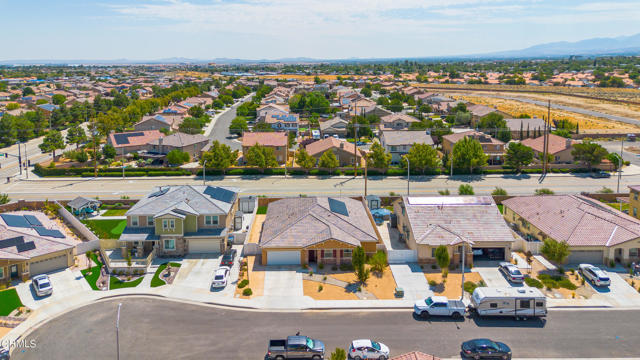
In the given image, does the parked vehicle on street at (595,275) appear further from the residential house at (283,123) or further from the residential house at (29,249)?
the residential house at (283,123)

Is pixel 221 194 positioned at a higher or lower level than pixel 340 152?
lower

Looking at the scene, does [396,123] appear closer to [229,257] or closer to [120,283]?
[229,257]

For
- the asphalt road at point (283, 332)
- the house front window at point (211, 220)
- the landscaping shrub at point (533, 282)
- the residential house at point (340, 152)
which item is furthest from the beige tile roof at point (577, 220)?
the residential house at point (340, 152)

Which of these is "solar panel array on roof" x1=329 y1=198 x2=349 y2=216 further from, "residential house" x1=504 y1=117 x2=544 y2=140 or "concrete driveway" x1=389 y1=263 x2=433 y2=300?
"residential house" x1=504 y1=117 x2=544 y2=140

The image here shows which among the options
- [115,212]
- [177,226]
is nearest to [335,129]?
[115,212]

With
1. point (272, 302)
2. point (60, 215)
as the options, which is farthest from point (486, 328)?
point (60, 215)

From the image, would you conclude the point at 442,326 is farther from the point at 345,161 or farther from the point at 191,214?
the point at 345,161

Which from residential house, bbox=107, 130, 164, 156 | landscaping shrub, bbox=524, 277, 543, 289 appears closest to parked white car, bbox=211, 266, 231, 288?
landscaping shrub, bbox=524, 277, 543, 289
